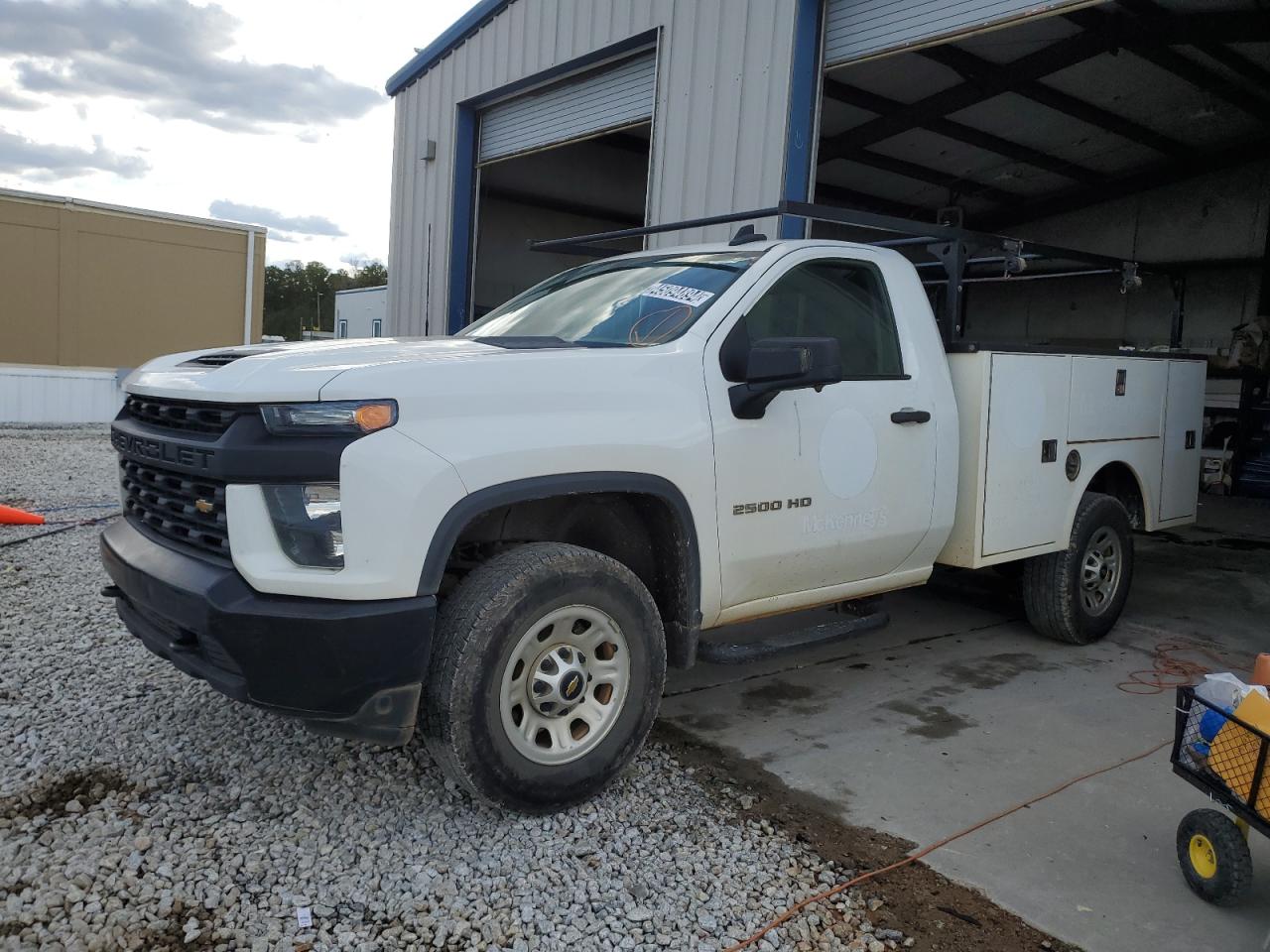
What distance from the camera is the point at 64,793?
3221 millimetres

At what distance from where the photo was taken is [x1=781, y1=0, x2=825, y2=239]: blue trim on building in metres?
7.29

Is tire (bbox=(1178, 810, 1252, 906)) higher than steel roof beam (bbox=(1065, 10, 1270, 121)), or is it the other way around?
steel roof beam (bbox=(1065, 10, 1270, 121))

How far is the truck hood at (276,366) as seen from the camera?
280 centimetres

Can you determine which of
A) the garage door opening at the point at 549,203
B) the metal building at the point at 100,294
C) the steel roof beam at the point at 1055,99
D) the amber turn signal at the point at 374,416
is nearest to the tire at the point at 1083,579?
the amber turn signal at the point at 374,416

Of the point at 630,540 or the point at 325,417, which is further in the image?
the point at 630,540

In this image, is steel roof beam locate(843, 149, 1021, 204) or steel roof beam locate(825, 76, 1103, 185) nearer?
steel roof beam locate(825, 76, 1103, 185)

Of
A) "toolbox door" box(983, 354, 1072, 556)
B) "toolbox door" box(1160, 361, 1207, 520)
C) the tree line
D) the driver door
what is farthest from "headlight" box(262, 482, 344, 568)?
the tree line

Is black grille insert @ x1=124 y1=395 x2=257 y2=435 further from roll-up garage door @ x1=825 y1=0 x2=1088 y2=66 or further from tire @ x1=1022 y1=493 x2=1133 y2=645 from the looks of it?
roll-up garage door @ x1=825 y1=0 x2=1088 y2=66

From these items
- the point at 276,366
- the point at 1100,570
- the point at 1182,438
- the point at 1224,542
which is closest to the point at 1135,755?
the point at 1100,570

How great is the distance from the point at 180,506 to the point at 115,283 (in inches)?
717

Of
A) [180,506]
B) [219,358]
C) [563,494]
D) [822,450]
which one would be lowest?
[180,506]

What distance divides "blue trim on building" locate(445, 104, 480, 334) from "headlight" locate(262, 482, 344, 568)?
8.92 m

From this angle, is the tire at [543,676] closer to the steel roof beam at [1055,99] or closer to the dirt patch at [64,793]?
the dirt patch at [64,793]

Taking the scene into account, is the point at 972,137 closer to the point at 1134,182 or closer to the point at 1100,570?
the point at 1134,182
